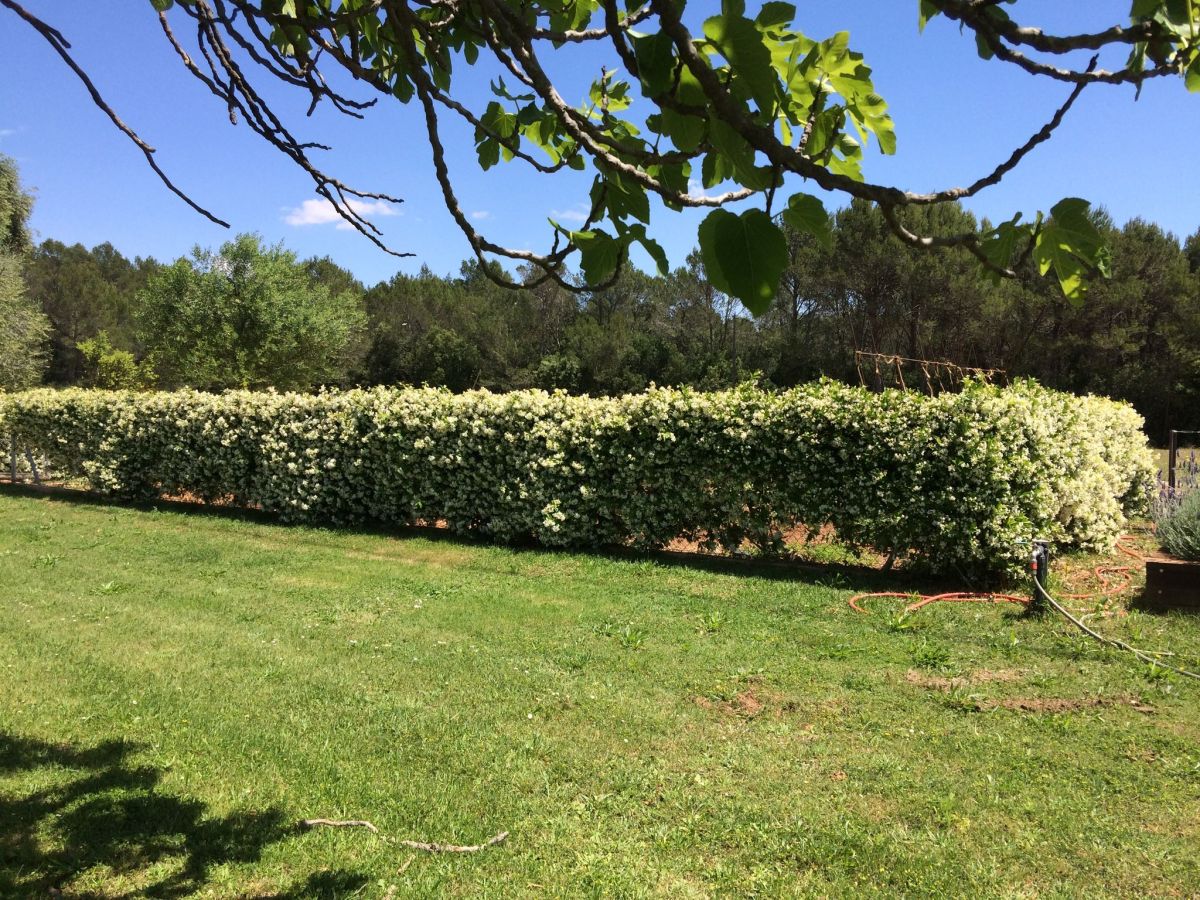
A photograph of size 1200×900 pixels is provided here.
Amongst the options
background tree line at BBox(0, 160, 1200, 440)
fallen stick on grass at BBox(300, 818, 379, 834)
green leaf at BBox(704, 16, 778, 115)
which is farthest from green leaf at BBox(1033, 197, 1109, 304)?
background tree line at BBox(0, 160, 1200, 440)

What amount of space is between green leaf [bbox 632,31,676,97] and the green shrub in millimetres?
7044

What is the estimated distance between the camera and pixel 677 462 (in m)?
8.24

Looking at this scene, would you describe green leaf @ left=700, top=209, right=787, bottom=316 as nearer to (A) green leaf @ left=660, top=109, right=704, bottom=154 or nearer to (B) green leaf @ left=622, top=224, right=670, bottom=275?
(A) green leaf @ left=660, top=109, right=704, bottom=154

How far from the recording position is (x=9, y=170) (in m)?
22.7

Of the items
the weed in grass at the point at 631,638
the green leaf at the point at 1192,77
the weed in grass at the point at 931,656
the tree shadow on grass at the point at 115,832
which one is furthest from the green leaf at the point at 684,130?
the weed in grass at the point at 931,656

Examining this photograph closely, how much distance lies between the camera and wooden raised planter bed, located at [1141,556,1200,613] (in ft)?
19.5

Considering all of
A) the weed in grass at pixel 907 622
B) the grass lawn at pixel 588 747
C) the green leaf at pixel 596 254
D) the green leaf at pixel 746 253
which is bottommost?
the grass lawn at pixel 588 747

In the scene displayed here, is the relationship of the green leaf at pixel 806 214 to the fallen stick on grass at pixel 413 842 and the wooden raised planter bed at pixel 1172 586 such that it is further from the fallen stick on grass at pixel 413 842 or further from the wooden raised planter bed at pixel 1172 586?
the wooden raised planter bed at pixel 1172 586

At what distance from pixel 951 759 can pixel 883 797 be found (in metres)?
0.58

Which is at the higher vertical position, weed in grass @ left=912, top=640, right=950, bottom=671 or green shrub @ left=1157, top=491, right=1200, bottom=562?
green shrub @ left=1157, top=491, right=1200, bottom=562

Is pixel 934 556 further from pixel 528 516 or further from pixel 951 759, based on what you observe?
pixel 528 516

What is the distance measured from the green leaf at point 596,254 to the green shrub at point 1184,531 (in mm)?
6851

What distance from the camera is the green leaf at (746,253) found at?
0.89 meters

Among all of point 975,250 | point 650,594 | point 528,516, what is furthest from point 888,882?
point 528,516
